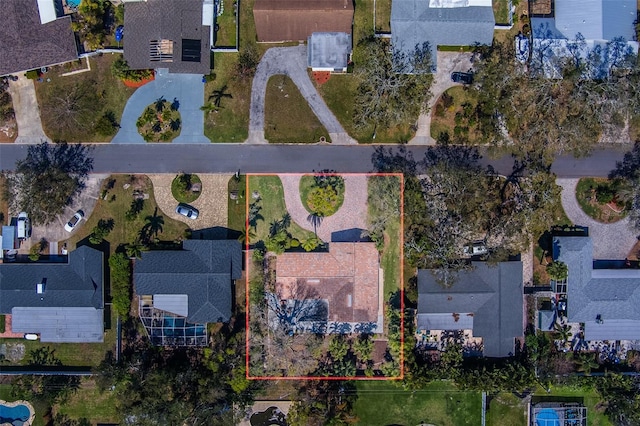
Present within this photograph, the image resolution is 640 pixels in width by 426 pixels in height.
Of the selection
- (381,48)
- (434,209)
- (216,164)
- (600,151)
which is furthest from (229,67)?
(600,151)

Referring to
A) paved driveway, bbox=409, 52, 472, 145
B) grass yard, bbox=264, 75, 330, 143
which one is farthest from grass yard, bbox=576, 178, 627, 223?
grass yard, bbox=264, 75, 330, 143

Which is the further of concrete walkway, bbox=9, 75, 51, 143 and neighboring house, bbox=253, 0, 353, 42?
concrete walkway, bbox=9, 75, 51, 143

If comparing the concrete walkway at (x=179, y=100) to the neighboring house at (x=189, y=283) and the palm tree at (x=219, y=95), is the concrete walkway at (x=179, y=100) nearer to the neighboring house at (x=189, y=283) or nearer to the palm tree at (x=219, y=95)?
the palm tree at (x=219, y=95)

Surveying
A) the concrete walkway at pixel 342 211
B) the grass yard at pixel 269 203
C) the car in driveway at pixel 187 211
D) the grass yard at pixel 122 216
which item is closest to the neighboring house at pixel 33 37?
the grass yard at pixel 122 216

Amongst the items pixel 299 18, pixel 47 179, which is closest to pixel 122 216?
pixel 47 179

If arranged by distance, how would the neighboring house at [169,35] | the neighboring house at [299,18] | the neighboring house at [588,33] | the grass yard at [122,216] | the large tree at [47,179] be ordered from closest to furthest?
the large tree at [47,179] → the neighboring house at [299,18] → the neighboring house at [169,35] → the neighboring house at [588,33] → the grass yard at [122,216]

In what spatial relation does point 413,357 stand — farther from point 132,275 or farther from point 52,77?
point 52,77

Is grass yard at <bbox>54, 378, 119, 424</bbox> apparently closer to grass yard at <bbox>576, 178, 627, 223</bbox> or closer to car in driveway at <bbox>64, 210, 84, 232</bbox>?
car in driveway at <bbox>64, 210, 84, 232</bbox>
